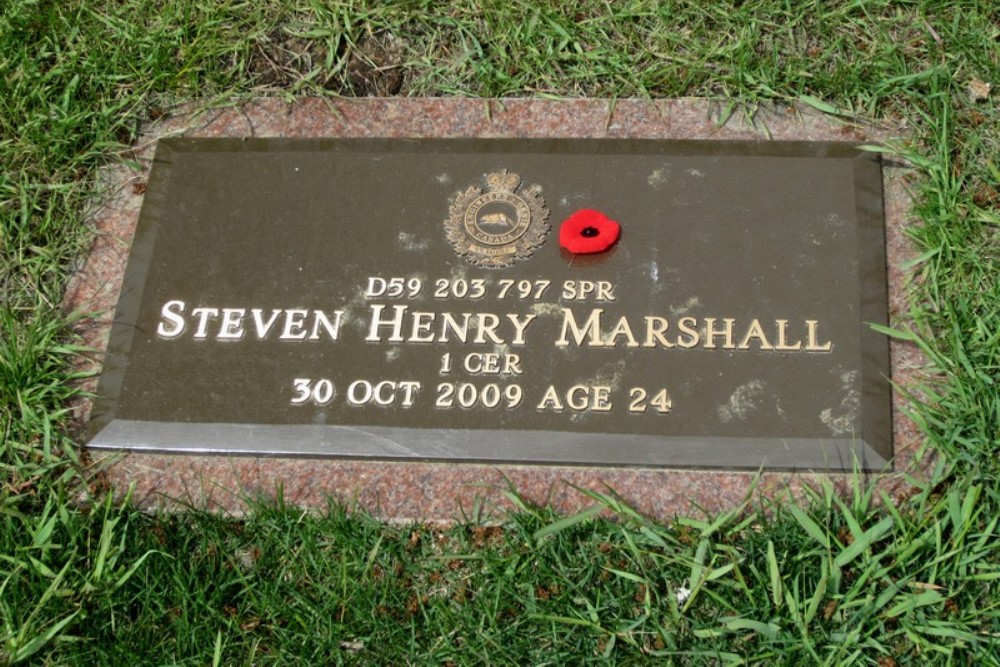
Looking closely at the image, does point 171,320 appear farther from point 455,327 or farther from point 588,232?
point 588,232

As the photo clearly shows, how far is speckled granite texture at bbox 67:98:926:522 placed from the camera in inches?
88.2

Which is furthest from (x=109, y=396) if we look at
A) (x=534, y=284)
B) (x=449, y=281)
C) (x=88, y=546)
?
(x=534, y=284)

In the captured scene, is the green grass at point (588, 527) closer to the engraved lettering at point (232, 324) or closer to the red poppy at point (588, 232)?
the engraved lettering at point (232, 324)

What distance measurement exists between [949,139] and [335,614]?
2063 millimetres

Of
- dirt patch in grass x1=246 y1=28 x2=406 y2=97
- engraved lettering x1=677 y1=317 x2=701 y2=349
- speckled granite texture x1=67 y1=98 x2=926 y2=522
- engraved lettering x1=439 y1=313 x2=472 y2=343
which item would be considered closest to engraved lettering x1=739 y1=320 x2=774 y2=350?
engraved lettering x1=677 y1=317 x2=701 y2=349

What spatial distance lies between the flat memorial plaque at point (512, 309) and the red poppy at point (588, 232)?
24mm

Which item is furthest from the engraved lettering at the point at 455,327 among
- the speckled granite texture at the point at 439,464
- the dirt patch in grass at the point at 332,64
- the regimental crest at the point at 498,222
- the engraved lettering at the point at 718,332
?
the dirt patch in grass at the point at 332,64

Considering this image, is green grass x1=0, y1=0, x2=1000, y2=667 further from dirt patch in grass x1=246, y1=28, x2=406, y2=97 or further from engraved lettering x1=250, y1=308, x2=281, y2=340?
engraved lettering x1=250, y1=308, x2=281, y2=340

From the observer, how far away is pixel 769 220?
2.45 meters

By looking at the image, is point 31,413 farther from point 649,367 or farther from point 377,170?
point 649,367

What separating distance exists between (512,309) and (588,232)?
0.29 metres

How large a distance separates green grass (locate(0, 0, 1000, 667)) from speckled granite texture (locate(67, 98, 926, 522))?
52 mm

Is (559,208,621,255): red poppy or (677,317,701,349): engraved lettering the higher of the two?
(559,208,621,255): red poppy

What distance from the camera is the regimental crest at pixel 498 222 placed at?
8.11 ft
